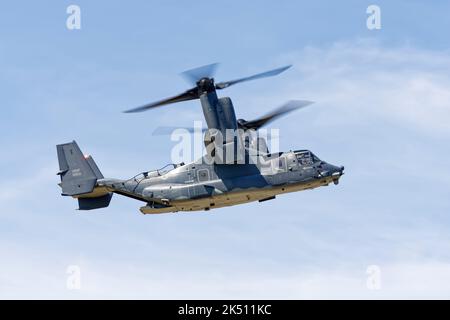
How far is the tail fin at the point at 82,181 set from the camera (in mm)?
67312

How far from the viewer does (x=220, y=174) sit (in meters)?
65.1

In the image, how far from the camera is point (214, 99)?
215 ft

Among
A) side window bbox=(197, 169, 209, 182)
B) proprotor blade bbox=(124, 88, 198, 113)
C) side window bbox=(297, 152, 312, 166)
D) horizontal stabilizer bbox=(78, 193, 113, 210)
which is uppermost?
proprotor blade bbox=(124, 88, 198, 113)

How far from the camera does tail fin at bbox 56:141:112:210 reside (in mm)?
67312

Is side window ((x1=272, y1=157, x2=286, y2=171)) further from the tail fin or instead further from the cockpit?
the tail fin

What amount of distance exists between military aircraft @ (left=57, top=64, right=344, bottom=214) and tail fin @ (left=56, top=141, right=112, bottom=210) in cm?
35

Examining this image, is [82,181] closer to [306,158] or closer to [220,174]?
[220,174]

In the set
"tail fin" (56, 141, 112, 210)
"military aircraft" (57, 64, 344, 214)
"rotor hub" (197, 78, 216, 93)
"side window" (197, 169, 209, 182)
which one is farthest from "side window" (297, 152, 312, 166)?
"tail fin" (56, 141, 112, 210)

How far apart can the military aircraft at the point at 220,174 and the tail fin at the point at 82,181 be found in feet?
1.15

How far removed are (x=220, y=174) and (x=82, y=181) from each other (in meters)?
9.00
